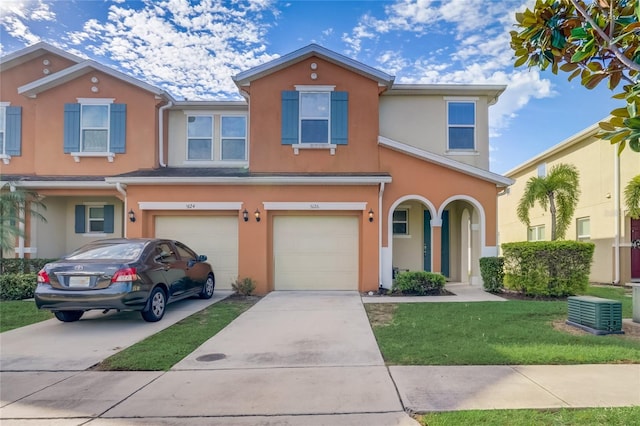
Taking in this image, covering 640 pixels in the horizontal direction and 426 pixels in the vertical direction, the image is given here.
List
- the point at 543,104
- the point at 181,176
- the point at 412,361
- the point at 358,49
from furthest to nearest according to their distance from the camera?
the point at 543,104
the point at 358,49
the point at 181,176
the point at 412,361

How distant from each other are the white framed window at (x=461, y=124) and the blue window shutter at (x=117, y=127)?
10.7m

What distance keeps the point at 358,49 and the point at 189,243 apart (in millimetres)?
8156

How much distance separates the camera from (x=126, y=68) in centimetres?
1238

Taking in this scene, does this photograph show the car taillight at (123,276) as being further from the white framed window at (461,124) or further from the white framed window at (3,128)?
the white framed window at (461,124)

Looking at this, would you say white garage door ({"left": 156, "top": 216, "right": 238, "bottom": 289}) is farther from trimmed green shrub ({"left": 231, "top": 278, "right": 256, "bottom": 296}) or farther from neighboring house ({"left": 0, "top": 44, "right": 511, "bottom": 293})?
trimmed green shrub ({"left": 231, "top": 278, "right": 256, "bottom": 296})

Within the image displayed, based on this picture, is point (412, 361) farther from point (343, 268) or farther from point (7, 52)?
point (7, 52)

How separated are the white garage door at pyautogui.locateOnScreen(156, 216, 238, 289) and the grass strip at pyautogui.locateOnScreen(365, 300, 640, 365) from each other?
4934 millimetres

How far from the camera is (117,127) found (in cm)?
1214

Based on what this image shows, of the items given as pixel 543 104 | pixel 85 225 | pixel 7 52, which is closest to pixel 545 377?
pixel 543 104

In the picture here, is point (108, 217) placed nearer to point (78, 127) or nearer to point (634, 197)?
point (78, 127)

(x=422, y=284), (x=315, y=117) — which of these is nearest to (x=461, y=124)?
(x=315, y=117)

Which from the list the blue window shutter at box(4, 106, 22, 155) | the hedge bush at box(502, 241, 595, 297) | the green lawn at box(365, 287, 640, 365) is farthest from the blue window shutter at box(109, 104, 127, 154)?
the hedge bush at box(502, 241, 595, 297)

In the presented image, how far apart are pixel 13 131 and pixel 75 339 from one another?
9916mm

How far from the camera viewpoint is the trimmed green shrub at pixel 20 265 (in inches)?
428
